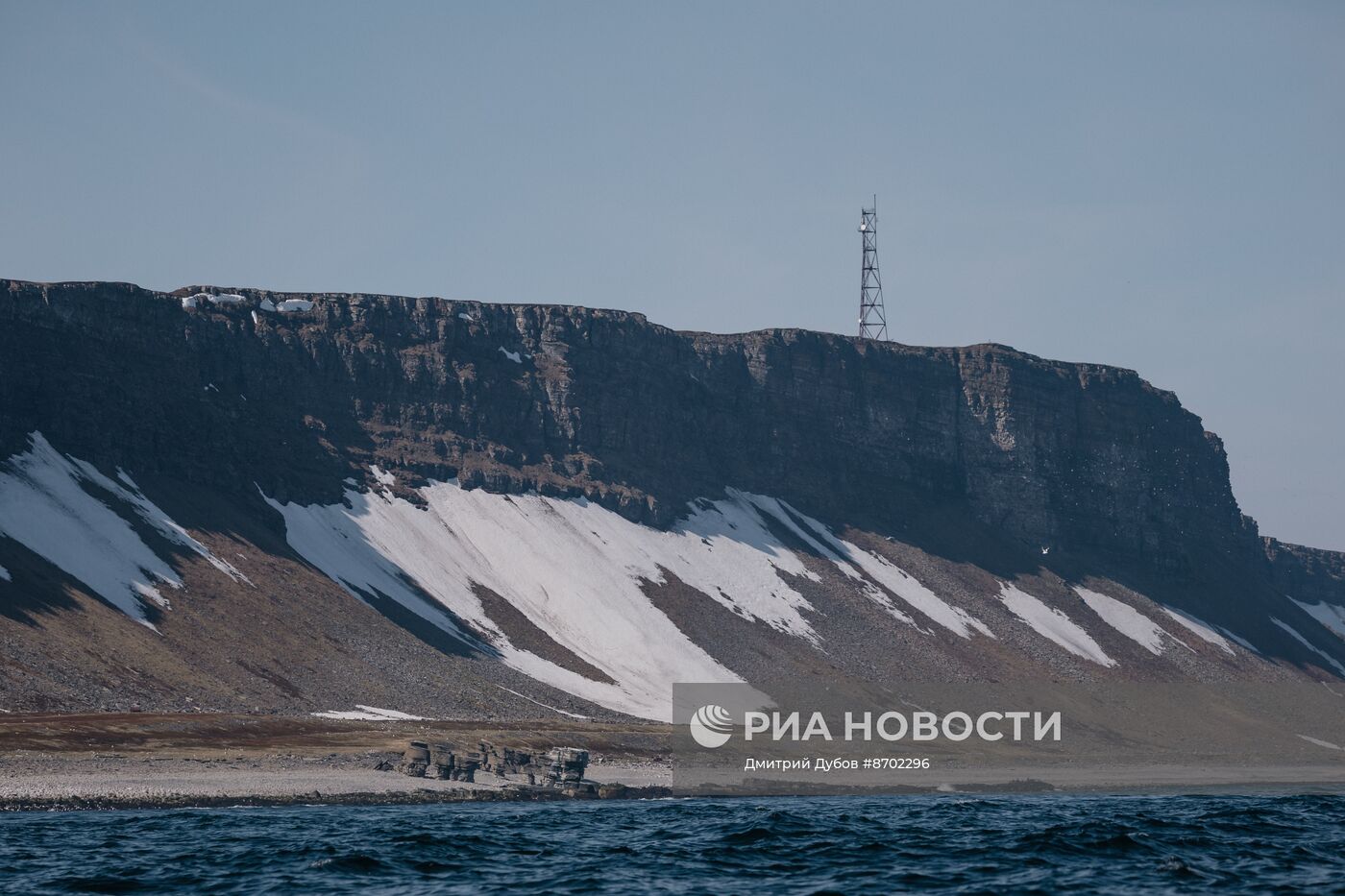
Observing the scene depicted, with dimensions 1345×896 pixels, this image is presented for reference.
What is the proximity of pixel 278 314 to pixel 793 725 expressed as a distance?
308 feet

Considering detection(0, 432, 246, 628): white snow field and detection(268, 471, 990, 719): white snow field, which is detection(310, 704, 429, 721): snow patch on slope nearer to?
detection(0, 432, 246, 628): white snow field

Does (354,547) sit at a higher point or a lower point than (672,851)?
higher

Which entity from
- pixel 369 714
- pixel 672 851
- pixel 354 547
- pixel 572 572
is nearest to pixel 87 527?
pixel 354 547

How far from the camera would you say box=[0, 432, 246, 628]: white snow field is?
132 metres

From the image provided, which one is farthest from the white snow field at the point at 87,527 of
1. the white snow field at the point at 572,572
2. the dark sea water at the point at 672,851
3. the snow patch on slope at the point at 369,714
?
the dark sea water at the point at 672,851

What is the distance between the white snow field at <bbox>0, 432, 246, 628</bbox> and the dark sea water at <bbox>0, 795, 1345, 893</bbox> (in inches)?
2804

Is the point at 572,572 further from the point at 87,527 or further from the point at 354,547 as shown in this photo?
the point at 87,527

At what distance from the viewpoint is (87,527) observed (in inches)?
5522

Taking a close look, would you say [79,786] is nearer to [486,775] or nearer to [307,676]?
[486,775]

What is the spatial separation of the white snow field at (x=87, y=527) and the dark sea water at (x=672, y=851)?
71220 mm

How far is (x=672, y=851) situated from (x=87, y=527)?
104m

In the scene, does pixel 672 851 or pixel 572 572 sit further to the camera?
pixel 572 572

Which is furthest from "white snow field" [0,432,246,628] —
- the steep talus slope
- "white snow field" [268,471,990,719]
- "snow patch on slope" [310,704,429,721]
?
"snow patch on slope" [310,704,429,721]

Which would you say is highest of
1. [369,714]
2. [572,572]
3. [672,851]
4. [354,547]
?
[354,547]
